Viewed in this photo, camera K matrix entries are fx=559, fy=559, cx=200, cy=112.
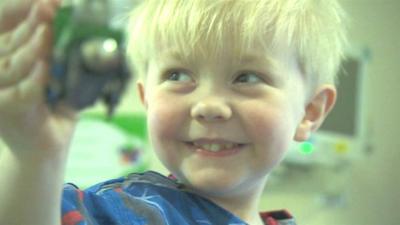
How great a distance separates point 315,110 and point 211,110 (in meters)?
0.25

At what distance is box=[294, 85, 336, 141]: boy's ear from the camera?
2.52 ft

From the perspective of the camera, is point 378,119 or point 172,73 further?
point 378,119

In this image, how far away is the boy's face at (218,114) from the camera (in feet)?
1.98

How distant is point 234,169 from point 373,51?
155cm

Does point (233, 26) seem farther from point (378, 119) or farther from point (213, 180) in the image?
point (378, 119)

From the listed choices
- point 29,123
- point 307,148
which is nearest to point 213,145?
point 29,123

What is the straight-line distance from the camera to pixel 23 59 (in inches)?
12.0

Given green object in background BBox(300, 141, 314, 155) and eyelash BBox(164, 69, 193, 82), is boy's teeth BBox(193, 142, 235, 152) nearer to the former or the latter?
eyelash BBox(164, 69, 193, 82)

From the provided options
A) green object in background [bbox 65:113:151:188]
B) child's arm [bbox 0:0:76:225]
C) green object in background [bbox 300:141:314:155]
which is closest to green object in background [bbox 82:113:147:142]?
green object in background [bbox 65:113:151:188]

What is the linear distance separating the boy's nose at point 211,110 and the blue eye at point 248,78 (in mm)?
34

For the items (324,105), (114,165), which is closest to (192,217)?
(324,105)

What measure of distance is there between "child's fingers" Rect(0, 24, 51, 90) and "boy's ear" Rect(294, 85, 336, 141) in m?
0.50

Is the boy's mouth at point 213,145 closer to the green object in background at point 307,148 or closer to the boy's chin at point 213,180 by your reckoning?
the boy's chin at point 213,180

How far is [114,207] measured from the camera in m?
0.54
